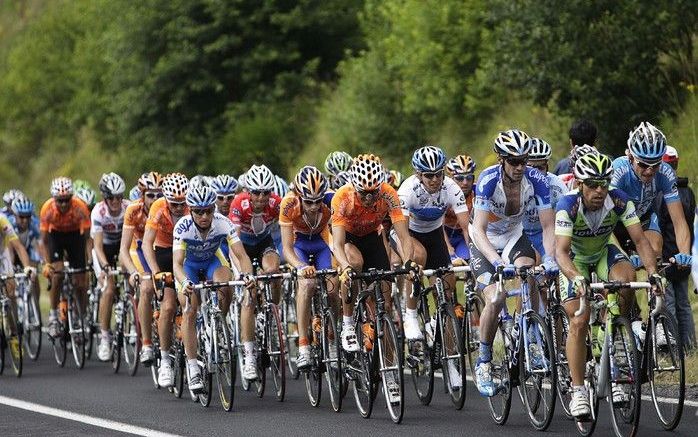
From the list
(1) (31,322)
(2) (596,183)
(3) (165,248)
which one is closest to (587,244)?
(2) (596,183)

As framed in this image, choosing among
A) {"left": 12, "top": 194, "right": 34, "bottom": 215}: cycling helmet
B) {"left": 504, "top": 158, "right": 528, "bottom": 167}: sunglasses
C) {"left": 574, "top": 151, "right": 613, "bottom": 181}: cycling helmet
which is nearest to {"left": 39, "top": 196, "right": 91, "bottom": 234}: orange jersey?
{"left": 12, "top": 194, "right": 34, "bottom": 215}: cycling helmet

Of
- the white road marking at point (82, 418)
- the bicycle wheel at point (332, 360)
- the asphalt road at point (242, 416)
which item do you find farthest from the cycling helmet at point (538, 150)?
the white road marking at point (82, 418)

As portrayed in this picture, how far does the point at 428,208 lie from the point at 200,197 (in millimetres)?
2068

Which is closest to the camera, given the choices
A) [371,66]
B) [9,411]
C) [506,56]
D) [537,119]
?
[9,411]

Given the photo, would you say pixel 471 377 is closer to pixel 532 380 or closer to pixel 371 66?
pixel 532 380

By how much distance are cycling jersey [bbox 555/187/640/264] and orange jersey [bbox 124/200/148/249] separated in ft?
21.6

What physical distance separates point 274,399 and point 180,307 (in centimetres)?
134

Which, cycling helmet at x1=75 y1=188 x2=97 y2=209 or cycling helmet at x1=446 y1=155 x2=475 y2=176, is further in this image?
cycling helmet at x1=75 y1=188 x2=97 y2=209

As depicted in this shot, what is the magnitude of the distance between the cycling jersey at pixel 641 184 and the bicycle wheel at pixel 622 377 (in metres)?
2.06

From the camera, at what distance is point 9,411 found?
13.7 m

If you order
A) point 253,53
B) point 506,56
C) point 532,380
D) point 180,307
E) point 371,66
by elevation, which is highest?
point 253,53

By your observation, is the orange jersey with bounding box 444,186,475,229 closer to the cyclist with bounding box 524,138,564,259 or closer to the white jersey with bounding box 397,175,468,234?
the white jersey with bounding box 397,175,468,234

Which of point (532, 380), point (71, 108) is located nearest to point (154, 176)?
point (532, 380)

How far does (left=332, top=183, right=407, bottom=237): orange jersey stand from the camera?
13.0 metres
